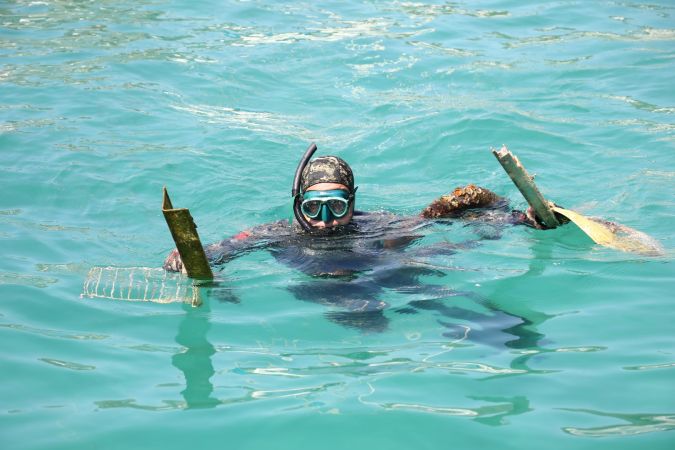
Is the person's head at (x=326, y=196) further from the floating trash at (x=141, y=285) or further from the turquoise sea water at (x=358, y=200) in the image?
the floating trash at (x=141, y=285)

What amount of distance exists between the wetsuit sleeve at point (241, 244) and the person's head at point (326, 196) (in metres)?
0.35

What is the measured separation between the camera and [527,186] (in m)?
5.52

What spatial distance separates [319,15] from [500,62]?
355cm

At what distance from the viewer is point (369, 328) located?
5.27 m

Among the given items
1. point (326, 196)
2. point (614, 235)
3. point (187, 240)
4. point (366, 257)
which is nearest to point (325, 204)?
point (326, 196)

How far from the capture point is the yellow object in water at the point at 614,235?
572 centimetres

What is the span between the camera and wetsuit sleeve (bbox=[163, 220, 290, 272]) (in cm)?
593

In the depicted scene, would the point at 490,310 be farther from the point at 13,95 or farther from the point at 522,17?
the point at 522,17

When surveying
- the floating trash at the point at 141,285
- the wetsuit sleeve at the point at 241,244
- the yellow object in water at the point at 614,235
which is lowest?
the floating trash at the point at 141,285

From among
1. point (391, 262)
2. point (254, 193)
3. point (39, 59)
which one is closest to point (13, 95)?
point (39, 59)

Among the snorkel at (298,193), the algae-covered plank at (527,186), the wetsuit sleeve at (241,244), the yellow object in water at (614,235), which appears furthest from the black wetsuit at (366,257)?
the yellow object in water at (614,235)

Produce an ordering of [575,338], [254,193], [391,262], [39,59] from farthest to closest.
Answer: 1. [39,59]
2. [254,193]
3. [391,262]
4. [575,338]

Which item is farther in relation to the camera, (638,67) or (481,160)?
(638,67)

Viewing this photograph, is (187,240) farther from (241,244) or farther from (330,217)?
(330,217)
